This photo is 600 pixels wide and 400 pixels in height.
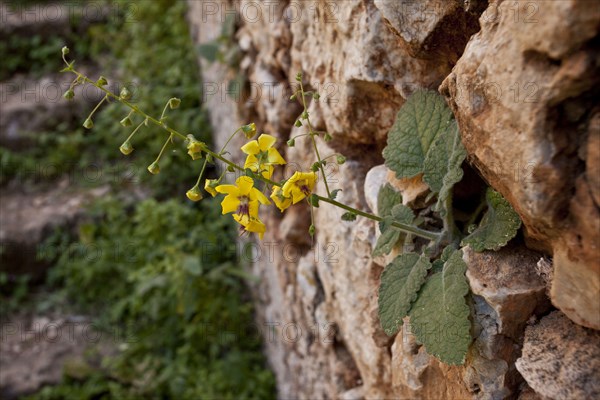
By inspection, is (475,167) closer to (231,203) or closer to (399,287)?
(399,287)

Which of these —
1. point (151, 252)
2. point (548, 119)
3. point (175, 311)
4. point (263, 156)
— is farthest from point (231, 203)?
point (151, 252)

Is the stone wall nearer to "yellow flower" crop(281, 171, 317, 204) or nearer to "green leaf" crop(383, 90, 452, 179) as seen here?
"green leaf" crop(383, 90, 452, 179)

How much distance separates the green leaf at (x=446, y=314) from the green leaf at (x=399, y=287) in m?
0.02

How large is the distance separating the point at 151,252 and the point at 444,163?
9.90 ft

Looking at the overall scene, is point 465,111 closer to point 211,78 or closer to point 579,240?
point 579,240

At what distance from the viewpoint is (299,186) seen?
4.80 feet

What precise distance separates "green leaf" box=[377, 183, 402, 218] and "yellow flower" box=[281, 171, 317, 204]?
299 mm

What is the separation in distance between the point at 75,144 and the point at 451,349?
14.9ft

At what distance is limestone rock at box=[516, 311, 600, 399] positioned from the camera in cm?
115

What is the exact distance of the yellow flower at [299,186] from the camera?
144cm

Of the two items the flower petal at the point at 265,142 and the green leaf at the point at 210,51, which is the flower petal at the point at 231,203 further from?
the green leaf at the point at 210,51

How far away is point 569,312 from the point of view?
1185 mm

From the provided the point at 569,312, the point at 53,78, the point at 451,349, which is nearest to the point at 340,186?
the point at 451,349

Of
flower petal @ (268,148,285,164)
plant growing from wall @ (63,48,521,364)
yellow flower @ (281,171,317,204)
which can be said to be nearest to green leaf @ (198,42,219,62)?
plant growing from wall @ (63,48,521,364)
